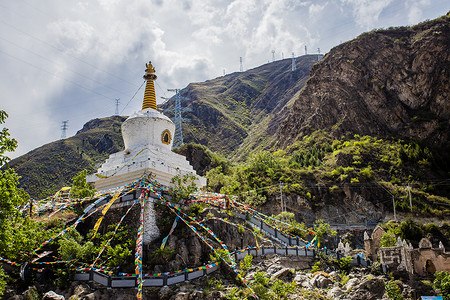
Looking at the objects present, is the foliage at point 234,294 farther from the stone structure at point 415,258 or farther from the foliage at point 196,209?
the stone structure at point 415,258

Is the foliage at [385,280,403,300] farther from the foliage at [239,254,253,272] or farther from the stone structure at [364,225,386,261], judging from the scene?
the foliage at [239,254,253,272]

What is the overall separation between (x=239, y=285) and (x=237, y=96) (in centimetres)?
11568

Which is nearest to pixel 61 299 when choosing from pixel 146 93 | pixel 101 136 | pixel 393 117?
pixel 146 93

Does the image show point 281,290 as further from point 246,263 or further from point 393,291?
point 393,291

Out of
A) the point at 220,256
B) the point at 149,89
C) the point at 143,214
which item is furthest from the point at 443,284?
the point at 149,89

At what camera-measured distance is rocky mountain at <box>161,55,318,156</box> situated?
102 meters

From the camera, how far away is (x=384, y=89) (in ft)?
225

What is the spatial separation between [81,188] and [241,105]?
104m

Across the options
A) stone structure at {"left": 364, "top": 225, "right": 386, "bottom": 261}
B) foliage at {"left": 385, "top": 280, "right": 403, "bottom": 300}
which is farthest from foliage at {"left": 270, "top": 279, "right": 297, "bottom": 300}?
stone structure at {"left": 364, "top": 225, "right": 386, "bottom": 261}

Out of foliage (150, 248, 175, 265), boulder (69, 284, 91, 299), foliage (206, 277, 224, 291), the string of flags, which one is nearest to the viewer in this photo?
boulder (69, 284, 91, 299)

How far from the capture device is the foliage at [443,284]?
2502 centimetres

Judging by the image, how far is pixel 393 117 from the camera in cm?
6512

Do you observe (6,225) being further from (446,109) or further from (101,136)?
(101,136)

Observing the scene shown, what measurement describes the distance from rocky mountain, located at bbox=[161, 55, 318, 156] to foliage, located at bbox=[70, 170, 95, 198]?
2466 inches
